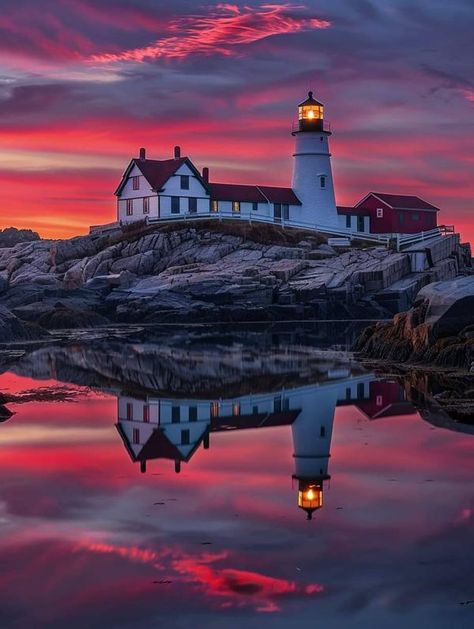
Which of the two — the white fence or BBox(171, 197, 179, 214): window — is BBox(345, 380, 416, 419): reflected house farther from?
BBox(171, 197, 179, 214): window

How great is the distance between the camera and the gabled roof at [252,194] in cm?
6575

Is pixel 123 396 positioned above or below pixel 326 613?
above

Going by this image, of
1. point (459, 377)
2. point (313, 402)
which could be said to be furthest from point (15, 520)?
point (459, 377)

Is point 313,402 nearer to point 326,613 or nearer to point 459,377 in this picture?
point 459,377

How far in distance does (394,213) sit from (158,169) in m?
18.3

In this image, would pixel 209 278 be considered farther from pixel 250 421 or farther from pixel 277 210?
pixel 250 421

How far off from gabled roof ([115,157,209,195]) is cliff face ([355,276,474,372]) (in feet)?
138

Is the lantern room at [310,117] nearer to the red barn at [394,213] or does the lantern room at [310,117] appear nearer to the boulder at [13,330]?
the red barn at [394,213]

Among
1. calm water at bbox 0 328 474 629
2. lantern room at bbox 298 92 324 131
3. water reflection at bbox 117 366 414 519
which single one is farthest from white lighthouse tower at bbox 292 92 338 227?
calm water at bbox 0 328 474 629

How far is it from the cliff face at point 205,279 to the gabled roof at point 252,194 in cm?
725

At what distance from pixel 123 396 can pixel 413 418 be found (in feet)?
18.1

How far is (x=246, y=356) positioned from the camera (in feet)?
83.6

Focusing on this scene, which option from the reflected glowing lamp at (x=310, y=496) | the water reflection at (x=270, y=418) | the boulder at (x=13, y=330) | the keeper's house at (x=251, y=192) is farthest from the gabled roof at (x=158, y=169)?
the reflected glowing lamp at (x=310, y=496)

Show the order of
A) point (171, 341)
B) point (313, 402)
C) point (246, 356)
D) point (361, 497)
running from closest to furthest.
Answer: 1. point (361, 497)
2. point (313, 402)
3. point (246, 356)
4. point (171, 341)
